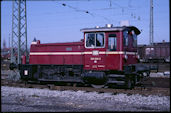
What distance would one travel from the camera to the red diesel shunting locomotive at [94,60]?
1116 cm

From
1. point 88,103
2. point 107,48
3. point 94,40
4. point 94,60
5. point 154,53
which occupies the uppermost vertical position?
point 94,40

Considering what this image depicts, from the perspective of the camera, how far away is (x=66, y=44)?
1249 centimetres

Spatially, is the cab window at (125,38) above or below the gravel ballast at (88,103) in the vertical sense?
above

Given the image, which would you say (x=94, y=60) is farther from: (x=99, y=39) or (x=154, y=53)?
(x=154, y=53)

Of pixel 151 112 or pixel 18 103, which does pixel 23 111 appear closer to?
pixel 18 103

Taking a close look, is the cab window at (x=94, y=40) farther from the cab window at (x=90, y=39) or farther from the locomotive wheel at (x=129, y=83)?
the locomotive wheel at (x=129, y=83)

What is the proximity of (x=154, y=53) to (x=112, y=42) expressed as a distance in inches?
914

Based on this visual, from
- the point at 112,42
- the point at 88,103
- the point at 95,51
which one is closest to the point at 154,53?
the point at 112,42

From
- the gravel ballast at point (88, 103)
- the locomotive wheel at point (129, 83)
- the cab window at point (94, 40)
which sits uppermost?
the cab window at point (94, 40)

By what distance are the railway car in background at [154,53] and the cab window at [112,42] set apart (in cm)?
2139

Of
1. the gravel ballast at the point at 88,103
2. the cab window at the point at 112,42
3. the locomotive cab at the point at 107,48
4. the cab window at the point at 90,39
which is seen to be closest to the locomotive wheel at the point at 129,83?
the locomotive cab at the point at 107,48

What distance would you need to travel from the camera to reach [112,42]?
11312 mm

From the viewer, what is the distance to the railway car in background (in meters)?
32.0

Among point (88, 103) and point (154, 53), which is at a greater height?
point (154, 53)
